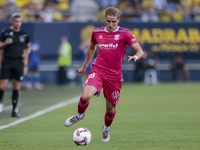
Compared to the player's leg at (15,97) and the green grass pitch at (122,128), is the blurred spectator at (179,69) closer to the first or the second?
the green grass pitch at (122,128)

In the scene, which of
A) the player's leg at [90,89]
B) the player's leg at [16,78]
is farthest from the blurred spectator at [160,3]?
the player's leg at [90,89]

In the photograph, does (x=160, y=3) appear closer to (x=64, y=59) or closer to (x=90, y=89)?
(x=64, y=59)

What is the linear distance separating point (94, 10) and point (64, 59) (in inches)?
148

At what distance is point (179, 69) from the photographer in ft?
73.7

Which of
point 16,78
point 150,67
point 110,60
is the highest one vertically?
point 110,60

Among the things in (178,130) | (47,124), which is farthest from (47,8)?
(178,130)

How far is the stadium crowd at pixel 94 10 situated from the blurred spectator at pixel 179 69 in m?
2.48

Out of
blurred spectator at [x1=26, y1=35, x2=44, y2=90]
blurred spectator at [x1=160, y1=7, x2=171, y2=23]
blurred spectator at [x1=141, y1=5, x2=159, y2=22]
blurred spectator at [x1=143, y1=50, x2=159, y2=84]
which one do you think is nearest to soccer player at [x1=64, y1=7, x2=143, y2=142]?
blurred spectator at [x1=26, y1=35, x2=44, y2=90]

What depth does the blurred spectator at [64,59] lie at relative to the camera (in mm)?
20975

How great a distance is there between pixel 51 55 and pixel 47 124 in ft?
47.3

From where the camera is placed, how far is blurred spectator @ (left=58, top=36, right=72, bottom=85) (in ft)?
68.8

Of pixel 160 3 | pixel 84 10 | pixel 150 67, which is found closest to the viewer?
pixel 150 67

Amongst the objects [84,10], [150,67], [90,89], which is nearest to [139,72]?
[150,67]

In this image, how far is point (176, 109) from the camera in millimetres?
11234
